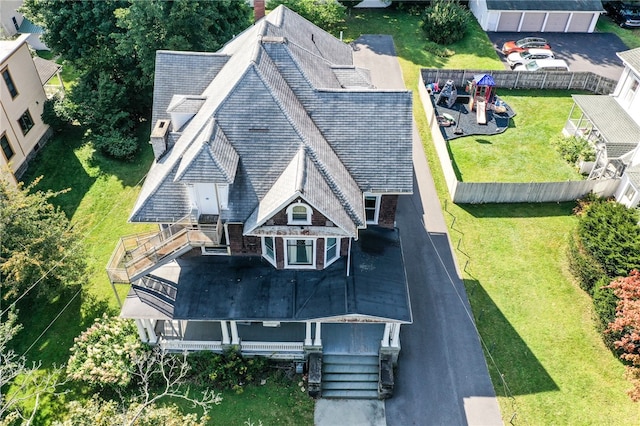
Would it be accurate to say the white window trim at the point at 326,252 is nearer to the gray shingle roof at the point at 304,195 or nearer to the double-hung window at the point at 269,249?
the gray shingle roof at the point at 304,195

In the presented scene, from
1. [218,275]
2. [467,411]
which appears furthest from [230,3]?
[467,411]

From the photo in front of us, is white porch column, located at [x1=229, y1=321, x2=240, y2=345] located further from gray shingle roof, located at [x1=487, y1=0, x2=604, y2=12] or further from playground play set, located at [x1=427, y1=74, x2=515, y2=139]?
gray shingle roof, located at [x1=487, y1=0, x2=604, y2=12]

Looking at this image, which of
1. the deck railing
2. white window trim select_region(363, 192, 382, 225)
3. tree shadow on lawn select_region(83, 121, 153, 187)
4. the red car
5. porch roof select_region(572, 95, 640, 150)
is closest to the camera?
the deck railing

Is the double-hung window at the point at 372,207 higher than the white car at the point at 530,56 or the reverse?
higher

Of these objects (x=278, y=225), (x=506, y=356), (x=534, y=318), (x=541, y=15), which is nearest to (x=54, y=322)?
(x=278, y=225)

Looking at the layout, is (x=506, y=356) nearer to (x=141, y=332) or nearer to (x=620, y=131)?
(x=141, y=332)

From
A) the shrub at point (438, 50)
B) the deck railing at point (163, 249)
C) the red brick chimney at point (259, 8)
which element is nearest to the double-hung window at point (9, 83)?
the red brick chimney at point (259, 8)

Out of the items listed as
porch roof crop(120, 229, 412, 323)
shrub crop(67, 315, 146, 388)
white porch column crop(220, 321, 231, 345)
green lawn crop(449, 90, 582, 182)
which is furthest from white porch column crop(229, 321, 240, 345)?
green lawn crop(449, 90, 582, 182)
